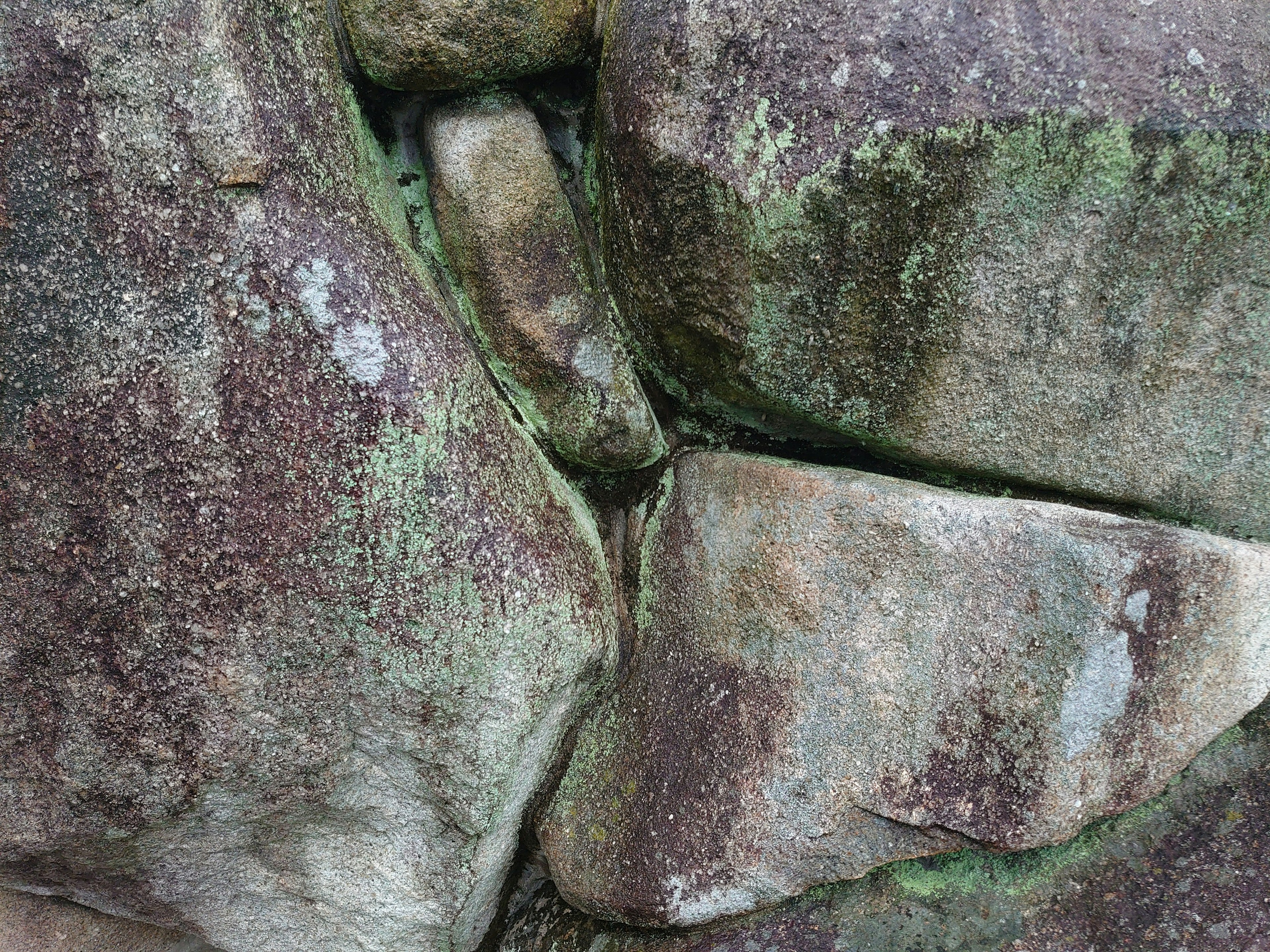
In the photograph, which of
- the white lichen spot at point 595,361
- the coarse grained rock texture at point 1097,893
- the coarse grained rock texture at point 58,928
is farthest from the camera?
the coarse grained rock texture at point 58,928

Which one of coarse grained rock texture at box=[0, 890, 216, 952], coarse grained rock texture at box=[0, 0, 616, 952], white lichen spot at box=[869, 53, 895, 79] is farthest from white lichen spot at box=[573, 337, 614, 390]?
coarse grained rock texture at box=[0, 890, 216, 952]

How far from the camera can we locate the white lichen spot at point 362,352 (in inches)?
36.3

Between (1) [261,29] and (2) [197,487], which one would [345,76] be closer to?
(1) [261,29]

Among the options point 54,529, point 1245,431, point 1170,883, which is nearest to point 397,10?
point 54,529

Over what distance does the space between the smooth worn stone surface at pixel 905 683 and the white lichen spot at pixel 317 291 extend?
0.53m

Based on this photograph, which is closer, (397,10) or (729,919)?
(397,10)

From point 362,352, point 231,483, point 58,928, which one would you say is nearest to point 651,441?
point 362,352

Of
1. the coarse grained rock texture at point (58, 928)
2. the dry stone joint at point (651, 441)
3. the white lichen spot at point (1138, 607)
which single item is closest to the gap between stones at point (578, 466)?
the dry stone joint at point (651, 441)

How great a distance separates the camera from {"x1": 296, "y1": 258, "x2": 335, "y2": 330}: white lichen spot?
2.98 ft

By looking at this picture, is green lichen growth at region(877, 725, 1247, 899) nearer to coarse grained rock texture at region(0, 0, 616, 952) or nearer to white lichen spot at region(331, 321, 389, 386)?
coarse grained rock texture at region(0, 0, 616, 952)

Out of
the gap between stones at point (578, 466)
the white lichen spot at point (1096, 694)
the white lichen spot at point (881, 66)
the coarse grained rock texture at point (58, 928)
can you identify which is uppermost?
the white lichen spot at point (881, 66)

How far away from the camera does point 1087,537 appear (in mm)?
952

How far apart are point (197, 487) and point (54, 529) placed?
16 cm

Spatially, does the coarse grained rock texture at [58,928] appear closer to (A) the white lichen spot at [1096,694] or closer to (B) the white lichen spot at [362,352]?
(B) the white lichen spot at [362,352]
